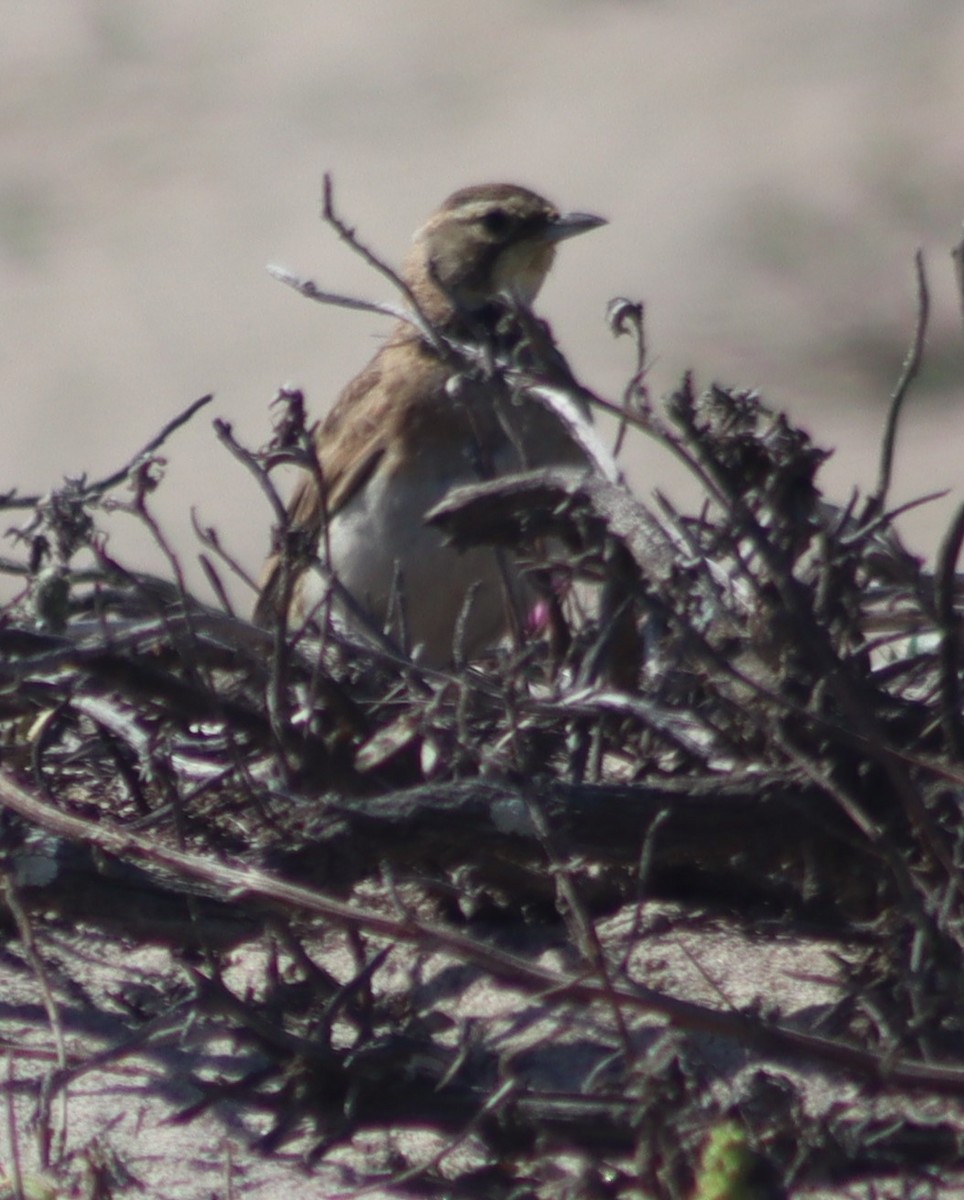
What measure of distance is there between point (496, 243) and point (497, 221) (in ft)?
0.23

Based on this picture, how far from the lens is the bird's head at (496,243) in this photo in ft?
20.9

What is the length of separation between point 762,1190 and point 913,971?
366 mm

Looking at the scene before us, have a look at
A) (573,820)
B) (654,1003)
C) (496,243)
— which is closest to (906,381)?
(573,820)

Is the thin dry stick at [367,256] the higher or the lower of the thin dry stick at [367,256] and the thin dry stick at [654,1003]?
the higher

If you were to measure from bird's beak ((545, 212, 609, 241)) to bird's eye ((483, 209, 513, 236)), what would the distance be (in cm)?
13

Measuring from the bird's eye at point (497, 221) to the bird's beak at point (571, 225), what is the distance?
13 centimetres

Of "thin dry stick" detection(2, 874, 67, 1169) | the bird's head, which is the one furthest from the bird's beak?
"thin dry stick" detection(2, 874, 67, 1169)

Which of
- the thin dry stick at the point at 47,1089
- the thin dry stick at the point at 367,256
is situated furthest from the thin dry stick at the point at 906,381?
the thin dry stick at the point at 47,1089

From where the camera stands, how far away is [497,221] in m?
6.39

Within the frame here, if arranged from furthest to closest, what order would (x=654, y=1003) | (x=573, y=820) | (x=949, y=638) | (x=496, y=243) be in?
(x=496, y=243) < (x=573, y=820) < (x=949, y=638) < (x=654, y=1003)

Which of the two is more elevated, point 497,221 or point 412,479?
point 497,221

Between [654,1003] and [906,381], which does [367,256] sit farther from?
[654,1003]

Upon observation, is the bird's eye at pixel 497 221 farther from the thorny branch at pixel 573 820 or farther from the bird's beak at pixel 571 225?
the thorny branch at pixel 573 820

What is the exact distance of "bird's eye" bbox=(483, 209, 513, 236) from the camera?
638 centimetres
